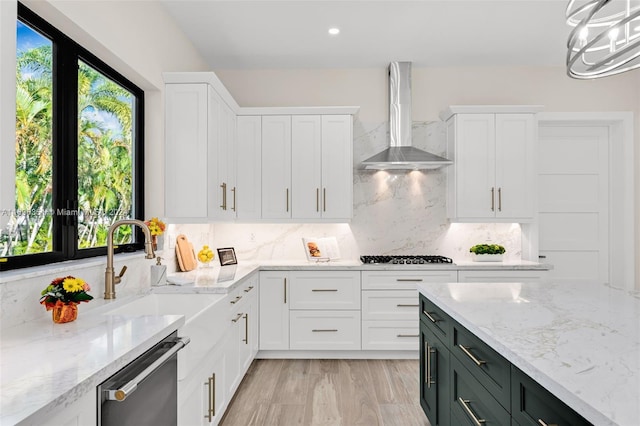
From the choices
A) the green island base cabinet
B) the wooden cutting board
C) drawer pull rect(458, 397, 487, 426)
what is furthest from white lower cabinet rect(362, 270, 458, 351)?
drawer pull rect(458, 397, 487, 426)

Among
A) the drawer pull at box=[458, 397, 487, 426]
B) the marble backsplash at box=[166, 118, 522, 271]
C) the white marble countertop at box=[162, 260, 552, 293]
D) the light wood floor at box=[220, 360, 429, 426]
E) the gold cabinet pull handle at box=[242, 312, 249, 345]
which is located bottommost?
the light wood floor at box=[220, 360, 429, 426]

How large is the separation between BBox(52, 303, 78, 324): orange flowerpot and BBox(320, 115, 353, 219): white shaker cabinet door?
2631 millimetres

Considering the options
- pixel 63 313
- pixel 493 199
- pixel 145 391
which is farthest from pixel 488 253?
pixel 63 313

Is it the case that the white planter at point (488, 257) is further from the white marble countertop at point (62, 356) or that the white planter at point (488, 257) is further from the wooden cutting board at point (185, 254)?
the white marble countertop at point (62, 356)

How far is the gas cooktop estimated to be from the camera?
12.8ft

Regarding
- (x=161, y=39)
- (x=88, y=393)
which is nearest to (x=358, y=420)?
(x=88, y=393)

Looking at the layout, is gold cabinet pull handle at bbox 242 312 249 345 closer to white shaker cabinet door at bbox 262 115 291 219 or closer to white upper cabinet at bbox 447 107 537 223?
white shaker cabinet door at bbox 262 115 291 219

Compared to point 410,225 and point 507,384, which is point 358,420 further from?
point 410,225

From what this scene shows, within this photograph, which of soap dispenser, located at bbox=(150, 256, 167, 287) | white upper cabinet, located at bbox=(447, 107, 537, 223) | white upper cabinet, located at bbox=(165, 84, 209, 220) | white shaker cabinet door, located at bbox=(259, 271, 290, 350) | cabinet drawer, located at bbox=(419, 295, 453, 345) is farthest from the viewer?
white upper cabinet, located at bbox=(447, 107, 537, 223)

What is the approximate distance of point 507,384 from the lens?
139cm

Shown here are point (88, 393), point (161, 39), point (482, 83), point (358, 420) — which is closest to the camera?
point (88, 393)

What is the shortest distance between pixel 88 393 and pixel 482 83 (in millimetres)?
4451

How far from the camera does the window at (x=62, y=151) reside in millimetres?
1853

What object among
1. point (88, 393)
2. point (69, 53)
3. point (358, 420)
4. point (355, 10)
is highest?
point (355, 10)
